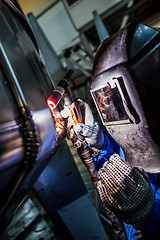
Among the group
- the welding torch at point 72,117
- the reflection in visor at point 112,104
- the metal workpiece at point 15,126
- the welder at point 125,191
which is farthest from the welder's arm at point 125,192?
the metal workpiece at point 15,126

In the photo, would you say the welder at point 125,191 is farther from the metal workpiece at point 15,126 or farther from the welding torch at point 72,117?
the metal workpiece at point 15,126

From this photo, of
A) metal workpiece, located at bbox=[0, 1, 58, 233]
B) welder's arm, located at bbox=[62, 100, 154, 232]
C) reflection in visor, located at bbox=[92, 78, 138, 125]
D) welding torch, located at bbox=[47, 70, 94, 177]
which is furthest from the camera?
welding torch, located at bbox=[47, 70, 94, 177]

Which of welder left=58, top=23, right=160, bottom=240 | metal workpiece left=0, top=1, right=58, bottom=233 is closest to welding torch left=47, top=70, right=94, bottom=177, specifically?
welder left=58, top=23, right=160, bottom=240

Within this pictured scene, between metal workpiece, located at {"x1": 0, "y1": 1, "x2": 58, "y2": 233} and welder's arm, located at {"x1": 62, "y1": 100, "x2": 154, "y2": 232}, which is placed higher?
metal workpiece, located at {"x1": 0, "y1": 1, "x2": 58, "y2": 233}

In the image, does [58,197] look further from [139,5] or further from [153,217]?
[139,5]

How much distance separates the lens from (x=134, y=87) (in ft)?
3.89

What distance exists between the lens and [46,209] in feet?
6.72

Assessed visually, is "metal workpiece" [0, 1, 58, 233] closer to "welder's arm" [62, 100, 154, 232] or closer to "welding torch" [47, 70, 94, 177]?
"welding torch" [47, 70, 94, 177]

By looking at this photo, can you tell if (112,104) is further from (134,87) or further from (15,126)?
(15,126)

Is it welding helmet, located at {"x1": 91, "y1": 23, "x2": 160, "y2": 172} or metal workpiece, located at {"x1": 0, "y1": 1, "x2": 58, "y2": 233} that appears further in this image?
welding helmet, located at {"x1": 91, "y1": 23, "x2": 160, "y2": 172}

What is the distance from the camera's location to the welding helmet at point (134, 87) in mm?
1160

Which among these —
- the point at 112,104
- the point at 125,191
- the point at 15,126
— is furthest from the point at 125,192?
the point at 15,126

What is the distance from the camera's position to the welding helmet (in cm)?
116

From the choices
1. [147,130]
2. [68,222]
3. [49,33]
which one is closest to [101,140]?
[147,130]
